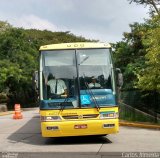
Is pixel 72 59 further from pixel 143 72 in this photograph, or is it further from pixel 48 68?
pixel 143 72

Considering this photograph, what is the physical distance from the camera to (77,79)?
15719 millimetres

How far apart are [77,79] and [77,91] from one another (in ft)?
1.38

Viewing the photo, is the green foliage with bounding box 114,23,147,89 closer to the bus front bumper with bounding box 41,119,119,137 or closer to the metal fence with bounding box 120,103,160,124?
the metal fence with bounding box 120,103,160,124

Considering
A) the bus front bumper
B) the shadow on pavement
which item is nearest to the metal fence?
the shadow on pavement

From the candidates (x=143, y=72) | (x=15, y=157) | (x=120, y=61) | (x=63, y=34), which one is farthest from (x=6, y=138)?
(x=63, y=34)

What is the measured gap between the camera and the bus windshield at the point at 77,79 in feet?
50.7

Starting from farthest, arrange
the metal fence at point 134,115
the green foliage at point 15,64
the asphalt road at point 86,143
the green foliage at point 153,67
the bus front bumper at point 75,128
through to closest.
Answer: the green foliage at point 15,64 → the metal fence at point 134,115 → the green foliage at point 153,67 → the bus front bumper at point 75,128 → the asphalt road at point 86,143

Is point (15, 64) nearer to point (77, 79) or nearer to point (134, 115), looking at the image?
point (134, 115)

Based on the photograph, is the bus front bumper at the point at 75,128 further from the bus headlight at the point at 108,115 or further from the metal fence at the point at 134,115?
the metal fence at the point at 134,115

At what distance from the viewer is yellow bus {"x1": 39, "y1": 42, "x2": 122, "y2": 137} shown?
50.1 feet

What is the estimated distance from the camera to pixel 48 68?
52.1ft

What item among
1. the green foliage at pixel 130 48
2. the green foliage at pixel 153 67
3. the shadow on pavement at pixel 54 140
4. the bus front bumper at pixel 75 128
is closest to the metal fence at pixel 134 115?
the green foliage at pixel 153 67

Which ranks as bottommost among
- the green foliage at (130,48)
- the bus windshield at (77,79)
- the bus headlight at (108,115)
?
the bus headlight at (108,115)

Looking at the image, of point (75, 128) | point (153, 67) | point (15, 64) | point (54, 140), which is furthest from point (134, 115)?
point (15, 64)
